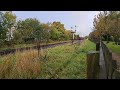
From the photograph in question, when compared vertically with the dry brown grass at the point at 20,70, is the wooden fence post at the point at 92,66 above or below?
above

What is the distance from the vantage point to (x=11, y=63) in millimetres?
8570

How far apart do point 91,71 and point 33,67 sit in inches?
212

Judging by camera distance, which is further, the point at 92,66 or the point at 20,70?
the point at 20,70

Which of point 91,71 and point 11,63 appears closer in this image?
point 91,71

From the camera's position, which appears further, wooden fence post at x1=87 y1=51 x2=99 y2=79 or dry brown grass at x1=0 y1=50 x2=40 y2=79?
dry brown grass at x1=0 y1=50 x2=40 y2=79

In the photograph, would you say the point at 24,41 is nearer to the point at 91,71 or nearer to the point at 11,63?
the point at 11,63

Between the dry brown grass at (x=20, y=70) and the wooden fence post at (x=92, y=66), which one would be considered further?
the dry brown grass at (x=20, y=70)

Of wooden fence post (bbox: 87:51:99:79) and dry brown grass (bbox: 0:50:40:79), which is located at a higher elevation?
wooden fence post (bbox: 87:51:99:79)

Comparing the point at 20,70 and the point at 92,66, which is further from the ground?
the point at 92,66
